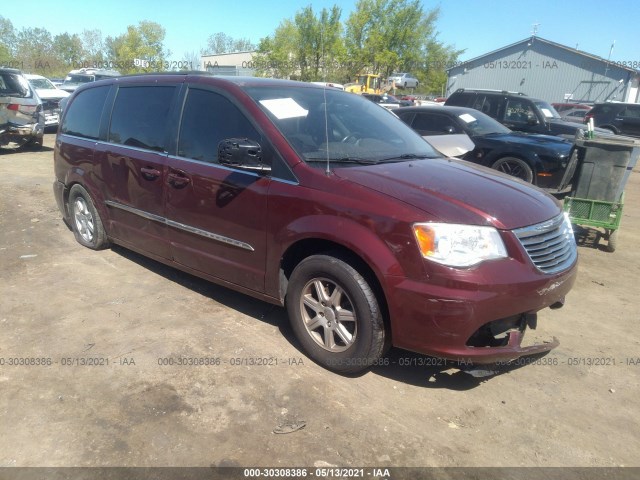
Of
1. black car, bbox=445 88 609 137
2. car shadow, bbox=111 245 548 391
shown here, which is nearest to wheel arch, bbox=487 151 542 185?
black car, bbox=445 88 609 137

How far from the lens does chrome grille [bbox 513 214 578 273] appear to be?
2932mm

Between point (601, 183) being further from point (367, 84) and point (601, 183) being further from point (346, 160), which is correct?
point (367, 84)

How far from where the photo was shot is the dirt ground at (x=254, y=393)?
2.59m

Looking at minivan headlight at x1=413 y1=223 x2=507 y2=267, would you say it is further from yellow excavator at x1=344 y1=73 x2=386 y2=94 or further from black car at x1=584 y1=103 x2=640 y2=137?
yellow excavator at x1=344 y1=73 x2=386 y2=94

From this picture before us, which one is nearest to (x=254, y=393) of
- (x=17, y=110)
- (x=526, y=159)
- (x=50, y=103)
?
(x=526, y=159)

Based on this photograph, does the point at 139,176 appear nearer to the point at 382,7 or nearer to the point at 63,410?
the point at 63,410

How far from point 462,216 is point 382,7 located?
45538 millimetres

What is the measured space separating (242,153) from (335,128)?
2.82 feet

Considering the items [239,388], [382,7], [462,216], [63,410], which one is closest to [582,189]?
[462,216]

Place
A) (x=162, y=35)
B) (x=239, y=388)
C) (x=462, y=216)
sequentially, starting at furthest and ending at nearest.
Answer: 1. (x=162, y=35)
2. (x=239, y=388)
3. (x=462, y=216)

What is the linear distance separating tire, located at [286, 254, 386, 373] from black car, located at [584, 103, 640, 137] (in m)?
19.6

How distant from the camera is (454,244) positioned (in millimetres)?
2760

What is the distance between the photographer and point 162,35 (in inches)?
1859
